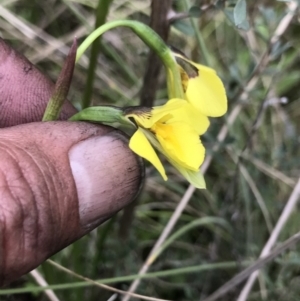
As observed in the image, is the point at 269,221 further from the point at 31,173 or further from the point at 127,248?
the point at 31,173

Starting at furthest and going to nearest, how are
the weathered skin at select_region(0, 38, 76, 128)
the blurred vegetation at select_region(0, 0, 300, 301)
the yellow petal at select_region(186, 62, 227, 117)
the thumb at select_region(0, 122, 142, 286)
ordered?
the blurred vegetation at select_region(0, 0, 300, 301) < the weathered skin at select_region(0, 38, 76, 128) < the yellow petal at select_region(186, 62, 227, 117) < the thumb at select_region(0, 122, 142, 286)

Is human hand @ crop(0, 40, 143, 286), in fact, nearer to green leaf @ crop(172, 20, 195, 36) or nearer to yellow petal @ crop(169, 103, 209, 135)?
yellow petal @ crop(169, 103, 209, 135)

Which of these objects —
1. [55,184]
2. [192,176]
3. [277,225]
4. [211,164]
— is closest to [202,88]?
[192,176]

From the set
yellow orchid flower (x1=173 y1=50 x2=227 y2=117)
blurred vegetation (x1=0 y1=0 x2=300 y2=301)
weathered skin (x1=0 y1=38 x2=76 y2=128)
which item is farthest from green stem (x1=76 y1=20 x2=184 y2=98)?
weathered skin (x1=0 y1=38 x2=76 y2=128)

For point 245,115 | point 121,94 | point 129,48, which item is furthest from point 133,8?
point 245,115

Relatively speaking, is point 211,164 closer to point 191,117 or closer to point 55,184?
point 191,117
